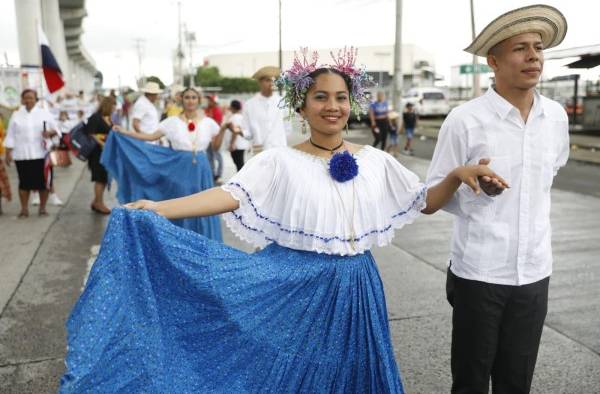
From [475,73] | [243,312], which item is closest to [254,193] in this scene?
[243,312]

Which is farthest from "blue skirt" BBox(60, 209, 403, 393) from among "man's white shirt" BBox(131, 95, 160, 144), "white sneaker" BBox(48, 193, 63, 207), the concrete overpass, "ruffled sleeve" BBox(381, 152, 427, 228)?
the concrete overpass

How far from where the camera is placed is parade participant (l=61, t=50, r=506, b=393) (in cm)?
262

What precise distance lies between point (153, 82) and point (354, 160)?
8393mm

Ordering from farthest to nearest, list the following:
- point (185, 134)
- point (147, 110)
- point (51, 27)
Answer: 1. point (51, 27)
2. point (147, 110)
3. point (185, 134)

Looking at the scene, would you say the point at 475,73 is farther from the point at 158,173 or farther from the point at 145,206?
the point at 145,206

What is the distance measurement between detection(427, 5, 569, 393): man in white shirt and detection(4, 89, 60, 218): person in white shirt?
8.10 m

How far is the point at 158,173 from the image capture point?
748 cm

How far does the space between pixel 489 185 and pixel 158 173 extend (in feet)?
17.6

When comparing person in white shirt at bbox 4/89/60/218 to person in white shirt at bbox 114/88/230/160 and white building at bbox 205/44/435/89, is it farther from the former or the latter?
white building at bbox 205/44/435/89

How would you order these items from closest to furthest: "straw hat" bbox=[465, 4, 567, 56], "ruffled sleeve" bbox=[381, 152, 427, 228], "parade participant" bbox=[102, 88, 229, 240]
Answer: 1. "straw hat" bbox=[465, 4, 567, 56]
2. "ruffled sleeve" bbox=[381, 152, 427, 228]
3. "parade participant" bbox=[102, 88, 229, 240]

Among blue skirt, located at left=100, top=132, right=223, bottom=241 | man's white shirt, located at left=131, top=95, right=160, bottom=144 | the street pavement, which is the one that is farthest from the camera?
man's white shirt, located at left=131, top=95, right=160, bottom=144

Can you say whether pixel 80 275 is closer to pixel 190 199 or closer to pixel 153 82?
pixel 190 199

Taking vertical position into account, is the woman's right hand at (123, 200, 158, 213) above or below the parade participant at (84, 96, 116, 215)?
above

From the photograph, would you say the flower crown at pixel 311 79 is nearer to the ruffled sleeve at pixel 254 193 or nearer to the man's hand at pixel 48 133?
the ruffled sleeve at pixel 254 193
